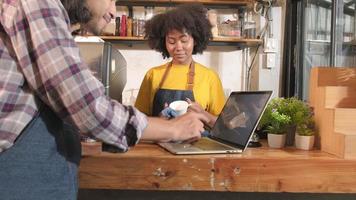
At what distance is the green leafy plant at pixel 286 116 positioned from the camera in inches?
46.1

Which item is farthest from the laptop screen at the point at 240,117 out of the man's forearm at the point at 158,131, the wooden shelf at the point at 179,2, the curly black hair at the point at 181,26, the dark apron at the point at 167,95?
the wooden shelf at the point at 179,2

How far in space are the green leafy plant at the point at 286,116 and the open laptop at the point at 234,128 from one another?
84 mm

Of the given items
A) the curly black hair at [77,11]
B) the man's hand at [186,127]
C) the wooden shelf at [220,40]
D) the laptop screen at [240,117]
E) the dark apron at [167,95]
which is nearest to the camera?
the curly black hair at [77,11]

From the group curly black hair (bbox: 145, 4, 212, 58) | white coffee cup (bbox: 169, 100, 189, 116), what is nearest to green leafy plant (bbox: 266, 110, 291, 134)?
white coffee cup (bbox: 169, 100, 189, 116)

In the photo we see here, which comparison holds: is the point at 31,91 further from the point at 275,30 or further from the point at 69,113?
the point at 275,30

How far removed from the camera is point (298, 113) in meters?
1.17

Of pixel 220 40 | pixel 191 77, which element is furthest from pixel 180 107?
pixel 220 40

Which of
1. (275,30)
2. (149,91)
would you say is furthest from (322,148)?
(275,30)

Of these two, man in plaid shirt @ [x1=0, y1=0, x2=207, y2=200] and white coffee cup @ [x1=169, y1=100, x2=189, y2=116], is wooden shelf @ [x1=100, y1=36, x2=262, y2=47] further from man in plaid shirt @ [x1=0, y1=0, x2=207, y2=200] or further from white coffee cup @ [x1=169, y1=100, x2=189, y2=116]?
man in plaid shirt @ [x1=0, y1=0, x2=207, y2=200]

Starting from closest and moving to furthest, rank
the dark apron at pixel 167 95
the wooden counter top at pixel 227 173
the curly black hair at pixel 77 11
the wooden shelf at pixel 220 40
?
the curly black hair at pixel 77 11
the wooden counter top at pixel 227 173
the dark apron at pixel 167 95
the wooden shelf at pixel 220 40

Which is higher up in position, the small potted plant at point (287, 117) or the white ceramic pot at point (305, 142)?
the small potted plant at point (287, 117)

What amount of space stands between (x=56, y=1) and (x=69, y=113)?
20cm

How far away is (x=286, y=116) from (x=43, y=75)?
804 mm

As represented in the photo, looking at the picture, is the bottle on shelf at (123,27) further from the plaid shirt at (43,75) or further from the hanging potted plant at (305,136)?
the plaid shirt at (43,75)
